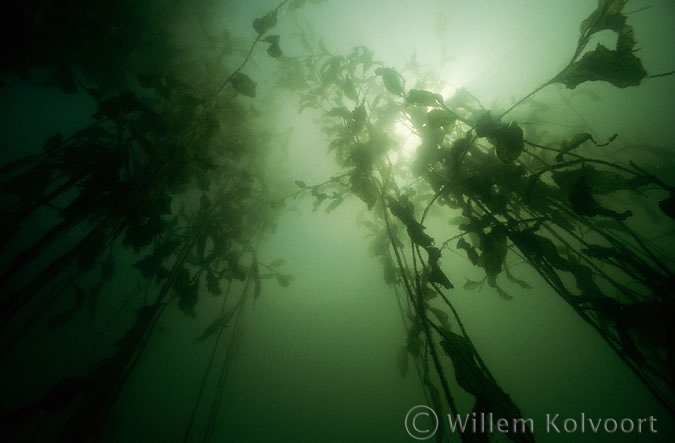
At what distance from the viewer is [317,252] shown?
1.30 m

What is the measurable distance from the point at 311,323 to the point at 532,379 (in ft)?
3.09

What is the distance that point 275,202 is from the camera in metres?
0.91

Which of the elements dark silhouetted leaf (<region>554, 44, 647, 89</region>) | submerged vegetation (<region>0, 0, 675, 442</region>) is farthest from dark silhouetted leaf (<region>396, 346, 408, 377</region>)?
dark silhouetted leaf (<region>554, 44, 647, 89</region>)

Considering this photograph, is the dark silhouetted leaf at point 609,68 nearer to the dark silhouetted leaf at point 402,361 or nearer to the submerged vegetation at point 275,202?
the submerged vegetation at point 275,202

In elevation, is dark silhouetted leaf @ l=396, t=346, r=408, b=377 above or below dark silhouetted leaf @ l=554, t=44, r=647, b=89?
below

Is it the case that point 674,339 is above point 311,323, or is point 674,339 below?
below

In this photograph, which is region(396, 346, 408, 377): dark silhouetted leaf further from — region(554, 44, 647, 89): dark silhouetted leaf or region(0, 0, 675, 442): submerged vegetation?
region(554, 44, 647, 89): dark silhouetted leaf

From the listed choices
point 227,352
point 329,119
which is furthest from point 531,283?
point 227,352

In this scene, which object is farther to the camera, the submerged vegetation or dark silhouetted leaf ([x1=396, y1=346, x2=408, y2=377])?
dark silhouetted leaf ([x1=396, y1=346, x2=408, y2=377])

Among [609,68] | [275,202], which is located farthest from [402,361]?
[609,68]

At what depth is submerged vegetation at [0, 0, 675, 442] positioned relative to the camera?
50cm

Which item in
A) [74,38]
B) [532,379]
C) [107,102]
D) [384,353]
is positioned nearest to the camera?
[107,102]

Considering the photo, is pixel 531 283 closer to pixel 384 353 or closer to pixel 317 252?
pixel 384 353

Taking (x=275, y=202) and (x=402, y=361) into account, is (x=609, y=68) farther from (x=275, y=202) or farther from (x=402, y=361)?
(x=402, y=361)
